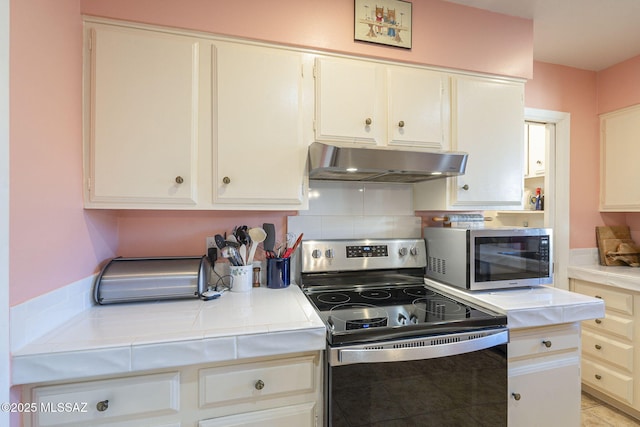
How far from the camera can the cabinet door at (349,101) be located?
1.45m

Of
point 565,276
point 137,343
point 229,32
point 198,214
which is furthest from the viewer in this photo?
point 565,276

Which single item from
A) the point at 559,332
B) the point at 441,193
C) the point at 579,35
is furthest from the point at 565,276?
the point at 579,35

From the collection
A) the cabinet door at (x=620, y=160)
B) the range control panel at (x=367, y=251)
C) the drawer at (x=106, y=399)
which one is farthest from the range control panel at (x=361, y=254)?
the cabinet door at (x=620, y=160)

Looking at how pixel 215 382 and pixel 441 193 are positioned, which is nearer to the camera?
pixel 215 382

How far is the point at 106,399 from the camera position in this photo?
0.93 metres

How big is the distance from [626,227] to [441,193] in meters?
1.99

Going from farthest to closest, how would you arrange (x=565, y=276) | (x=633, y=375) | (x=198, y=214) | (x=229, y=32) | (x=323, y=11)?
1. (x=565, y=276)
2. (x=633, y=375)
3. (x=198, y=214)
4. (x=323, y=11)
5. (x=229, y=32)

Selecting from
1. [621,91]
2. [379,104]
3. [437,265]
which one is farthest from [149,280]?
[621,91]

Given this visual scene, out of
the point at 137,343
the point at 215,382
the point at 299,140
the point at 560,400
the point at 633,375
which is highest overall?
the point at 299,140

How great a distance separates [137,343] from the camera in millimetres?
924

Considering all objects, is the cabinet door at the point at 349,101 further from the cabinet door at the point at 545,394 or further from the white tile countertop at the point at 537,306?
the cabinet door at the point at 545,394

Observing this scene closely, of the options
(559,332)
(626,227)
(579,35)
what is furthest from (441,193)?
(626,227)

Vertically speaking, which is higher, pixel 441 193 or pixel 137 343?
pixel 441 193

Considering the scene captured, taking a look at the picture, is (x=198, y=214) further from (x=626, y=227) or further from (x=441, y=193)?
(x=626, y=227)
